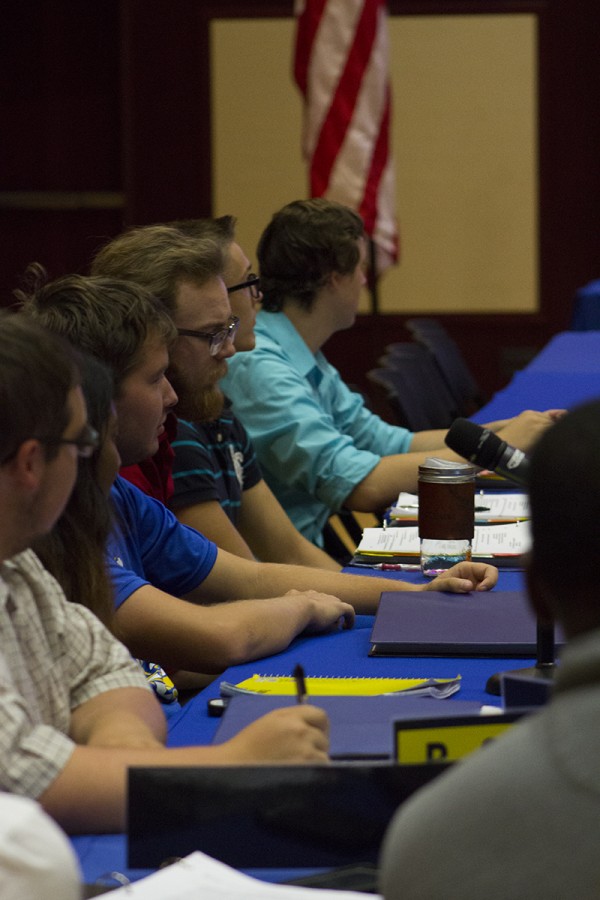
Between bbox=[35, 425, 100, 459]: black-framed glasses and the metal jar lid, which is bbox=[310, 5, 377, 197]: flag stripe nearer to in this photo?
the metal jar lid

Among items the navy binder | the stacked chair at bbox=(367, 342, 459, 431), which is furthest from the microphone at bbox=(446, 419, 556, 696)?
the stacked chair at bbox=(367, 342, 459, 431)

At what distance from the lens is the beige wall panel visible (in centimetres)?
813

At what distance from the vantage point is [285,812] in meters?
1.13

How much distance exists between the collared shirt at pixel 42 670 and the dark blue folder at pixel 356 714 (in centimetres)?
13

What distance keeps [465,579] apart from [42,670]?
0.99 m

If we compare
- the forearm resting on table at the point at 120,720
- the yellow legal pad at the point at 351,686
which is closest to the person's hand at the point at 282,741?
the forearm resting on table at the point at 120,720

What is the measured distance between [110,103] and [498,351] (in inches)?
115

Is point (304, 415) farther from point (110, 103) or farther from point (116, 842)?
point (110, 103)

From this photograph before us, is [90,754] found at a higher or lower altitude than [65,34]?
lower

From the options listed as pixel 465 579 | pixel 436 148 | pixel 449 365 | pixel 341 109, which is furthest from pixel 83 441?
pixel 436 148

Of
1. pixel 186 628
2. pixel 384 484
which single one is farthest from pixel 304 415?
pixel 186 628

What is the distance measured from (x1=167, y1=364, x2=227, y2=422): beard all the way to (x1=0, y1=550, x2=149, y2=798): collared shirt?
3.63ft

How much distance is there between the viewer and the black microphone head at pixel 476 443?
202cm

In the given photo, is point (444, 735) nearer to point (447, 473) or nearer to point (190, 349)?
point (447, 473)
